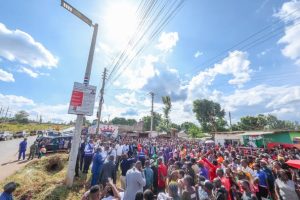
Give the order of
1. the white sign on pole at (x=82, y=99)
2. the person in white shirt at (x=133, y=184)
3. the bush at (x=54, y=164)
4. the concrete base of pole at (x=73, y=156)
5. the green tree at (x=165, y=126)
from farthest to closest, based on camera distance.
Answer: the green tree at (x=165, y=126)
the bush at (x=54, y=164)
the white sign on pole at (x=82, y=99)
the concrete base of pole at (x=73, y=156)
the person in white shirt at (x=133, y=184)

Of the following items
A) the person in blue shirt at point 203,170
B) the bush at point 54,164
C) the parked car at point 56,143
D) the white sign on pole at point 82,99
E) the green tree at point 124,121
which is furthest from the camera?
the green tree at point 124,121

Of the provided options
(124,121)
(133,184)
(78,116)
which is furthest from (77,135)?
(124,121)

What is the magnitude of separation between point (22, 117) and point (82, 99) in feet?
407

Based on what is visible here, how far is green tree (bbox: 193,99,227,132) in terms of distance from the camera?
190ft

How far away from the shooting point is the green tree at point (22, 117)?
338 ft

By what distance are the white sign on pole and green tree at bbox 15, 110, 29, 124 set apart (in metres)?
117

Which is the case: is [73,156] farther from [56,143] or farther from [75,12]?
[56,143]

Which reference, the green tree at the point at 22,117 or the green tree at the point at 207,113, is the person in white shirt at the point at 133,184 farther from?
the green tree at the point at 22,117

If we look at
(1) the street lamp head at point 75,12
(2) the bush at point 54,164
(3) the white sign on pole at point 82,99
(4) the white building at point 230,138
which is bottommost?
(2) the bush at point 54,164

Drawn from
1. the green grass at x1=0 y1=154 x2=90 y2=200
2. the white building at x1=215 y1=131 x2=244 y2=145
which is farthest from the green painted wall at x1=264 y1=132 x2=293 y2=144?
the green grass at x1=0 y1=154 x2=90 y2=200

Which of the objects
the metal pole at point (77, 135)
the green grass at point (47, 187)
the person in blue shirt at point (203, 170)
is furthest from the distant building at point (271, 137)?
the metal pole at point (77, 135)

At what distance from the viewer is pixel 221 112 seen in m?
60.1

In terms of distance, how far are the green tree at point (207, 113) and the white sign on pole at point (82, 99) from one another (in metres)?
53.1

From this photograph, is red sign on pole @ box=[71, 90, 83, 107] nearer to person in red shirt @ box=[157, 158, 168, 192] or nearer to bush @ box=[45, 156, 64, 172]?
person in red shirt @ box=[157, 158, 168, 192]
